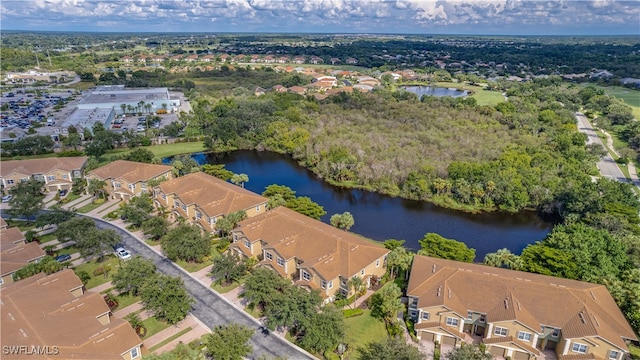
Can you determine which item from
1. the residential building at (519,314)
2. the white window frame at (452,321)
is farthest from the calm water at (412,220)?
the white window frame at (452,321)

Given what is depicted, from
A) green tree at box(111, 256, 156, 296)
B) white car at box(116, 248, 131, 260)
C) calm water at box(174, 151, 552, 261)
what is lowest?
calm water at box(174, 151, 552, 261)

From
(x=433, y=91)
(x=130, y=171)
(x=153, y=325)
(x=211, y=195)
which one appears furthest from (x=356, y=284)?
(x=433, y=91)

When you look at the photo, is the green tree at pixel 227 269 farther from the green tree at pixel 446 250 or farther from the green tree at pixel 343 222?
the green tree at pixel 446 250

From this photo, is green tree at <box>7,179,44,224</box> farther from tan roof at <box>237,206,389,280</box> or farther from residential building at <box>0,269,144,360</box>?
tan roof at <box>237,206,389,280</box>

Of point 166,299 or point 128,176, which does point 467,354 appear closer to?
point 166,299

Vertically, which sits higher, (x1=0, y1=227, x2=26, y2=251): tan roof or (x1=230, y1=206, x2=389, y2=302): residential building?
(x1=230, y1=206, x2=389, y2=302): residential building

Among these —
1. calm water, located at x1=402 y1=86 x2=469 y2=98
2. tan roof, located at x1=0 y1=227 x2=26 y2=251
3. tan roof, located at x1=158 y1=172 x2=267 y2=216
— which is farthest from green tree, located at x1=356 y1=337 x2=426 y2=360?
calm water, located at x1=402 y1=86 x2=469 y2=98
